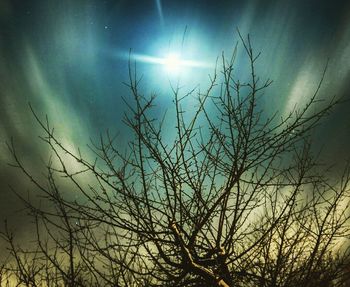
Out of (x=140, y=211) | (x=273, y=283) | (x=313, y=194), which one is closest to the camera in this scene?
(x=140, y=211)

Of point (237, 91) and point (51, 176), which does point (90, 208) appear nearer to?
point (51, 176)

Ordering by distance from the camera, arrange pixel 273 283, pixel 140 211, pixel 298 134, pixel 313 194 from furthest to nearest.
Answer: pixel 313 194 → pixel 273 283 → pixel 140 211 → pixel 298 134

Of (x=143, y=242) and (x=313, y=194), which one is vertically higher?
(x=313, y=194)

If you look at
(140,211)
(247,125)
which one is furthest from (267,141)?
(140,211)

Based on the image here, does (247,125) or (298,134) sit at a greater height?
(247,125)

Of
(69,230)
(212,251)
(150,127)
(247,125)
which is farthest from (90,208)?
(247,125)

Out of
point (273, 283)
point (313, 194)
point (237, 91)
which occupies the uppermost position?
point (237, 91)

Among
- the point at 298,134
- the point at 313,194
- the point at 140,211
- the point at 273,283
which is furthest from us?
the point at 313,194

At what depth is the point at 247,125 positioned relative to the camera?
672cm

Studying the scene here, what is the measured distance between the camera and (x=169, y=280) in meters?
6.56

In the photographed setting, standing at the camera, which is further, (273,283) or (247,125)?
(273,283)

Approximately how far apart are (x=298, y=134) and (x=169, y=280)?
355cm

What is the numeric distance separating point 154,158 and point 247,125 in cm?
190

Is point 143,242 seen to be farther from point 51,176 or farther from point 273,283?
point 273,283
